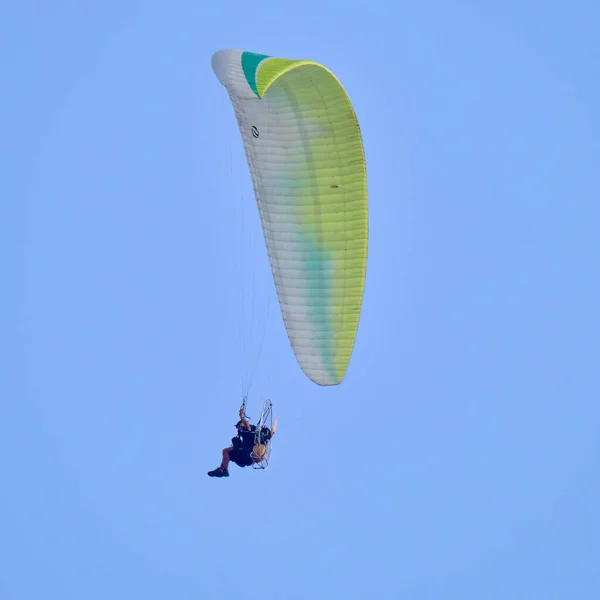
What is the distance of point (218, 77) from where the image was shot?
128 feet

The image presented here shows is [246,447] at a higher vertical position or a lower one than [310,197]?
lower

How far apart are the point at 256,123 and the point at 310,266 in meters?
3.32

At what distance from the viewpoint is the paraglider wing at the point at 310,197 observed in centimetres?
3950

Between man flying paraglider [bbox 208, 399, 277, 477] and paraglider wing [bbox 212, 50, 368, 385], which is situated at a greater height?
paraglider wing [bbox 212, 50, 368, 385]

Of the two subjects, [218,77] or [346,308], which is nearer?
[218,77]

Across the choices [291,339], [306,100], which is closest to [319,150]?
[306,100]

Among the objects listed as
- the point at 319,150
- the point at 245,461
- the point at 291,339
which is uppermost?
the point at 319,150

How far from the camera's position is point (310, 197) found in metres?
40.8

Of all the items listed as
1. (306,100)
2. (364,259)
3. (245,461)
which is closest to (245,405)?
(245,461)

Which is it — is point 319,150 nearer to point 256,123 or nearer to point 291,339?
point 256,123

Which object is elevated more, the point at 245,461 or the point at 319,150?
the point at 319,150

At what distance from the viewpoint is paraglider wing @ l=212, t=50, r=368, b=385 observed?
3950 cm

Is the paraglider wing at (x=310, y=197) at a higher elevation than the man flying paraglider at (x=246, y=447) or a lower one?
higher

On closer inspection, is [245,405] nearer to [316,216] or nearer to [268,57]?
[316,216]
